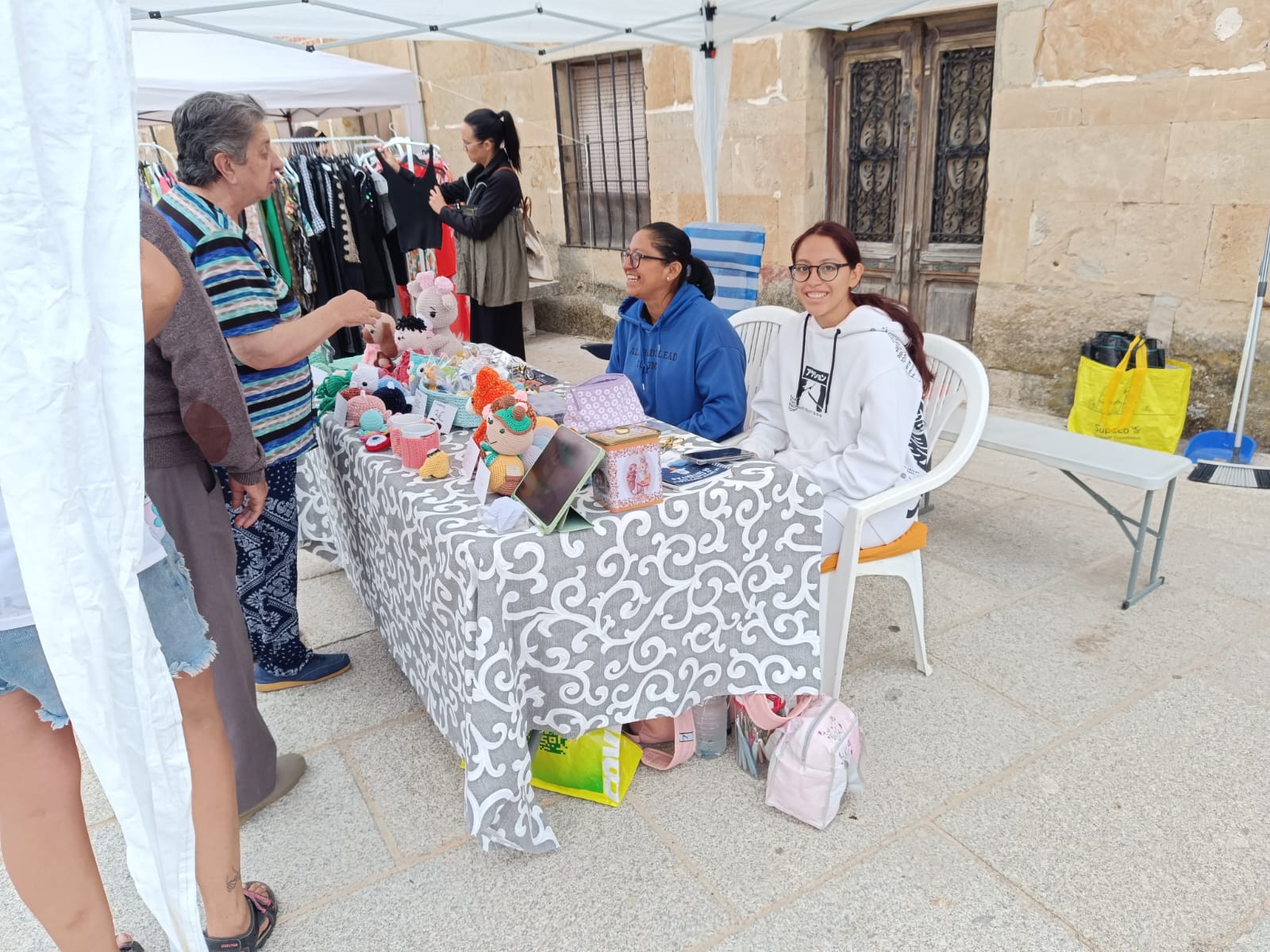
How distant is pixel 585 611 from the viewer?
1.81 meters

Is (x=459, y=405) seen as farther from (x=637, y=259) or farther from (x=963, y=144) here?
(x=963, y=144)

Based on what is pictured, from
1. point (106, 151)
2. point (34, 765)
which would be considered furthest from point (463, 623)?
point (106, 151)

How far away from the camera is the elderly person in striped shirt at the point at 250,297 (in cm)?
193

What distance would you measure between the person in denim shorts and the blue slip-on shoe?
43.6 inches

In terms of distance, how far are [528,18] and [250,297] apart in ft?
9.05

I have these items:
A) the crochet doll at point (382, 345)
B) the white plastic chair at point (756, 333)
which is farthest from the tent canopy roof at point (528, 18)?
the crochet doll at point (382, 345)

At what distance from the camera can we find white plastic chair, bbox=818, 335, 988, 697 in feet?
7.38

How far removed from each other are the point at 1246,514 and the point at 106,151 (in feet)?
13.1

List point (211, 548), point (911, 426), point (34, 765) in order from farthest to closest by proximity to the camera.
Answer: point (911, 426), point (211, 548), point (34, 765)

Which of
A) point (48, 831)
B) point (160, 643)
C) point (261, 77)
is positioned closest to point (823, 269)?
point (160, 643)

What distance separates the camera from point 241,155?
199cm

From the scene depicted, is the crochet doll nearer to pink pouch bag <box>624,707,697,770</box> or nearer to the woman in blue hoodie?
the woman in blue hoodie

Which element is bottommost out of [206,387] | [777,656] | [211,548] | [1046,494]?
[1046,494]

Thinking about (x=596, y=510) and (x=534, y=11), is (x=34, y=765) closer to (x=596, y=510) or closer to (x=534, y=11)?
(x=596, y=510)
